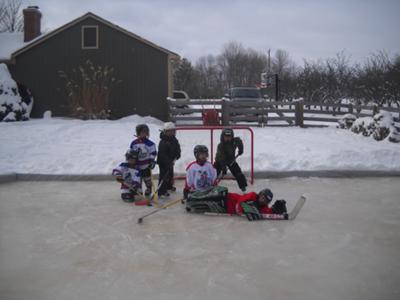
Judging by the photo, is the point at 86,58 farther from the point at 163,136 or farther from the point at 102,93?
the point at 163,136

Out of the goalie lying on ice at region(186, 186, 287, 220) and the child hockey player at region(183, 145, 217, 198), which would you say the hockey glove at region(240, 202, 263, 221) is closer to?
the goalie lying on ice at region(186, 186, 287, 220)

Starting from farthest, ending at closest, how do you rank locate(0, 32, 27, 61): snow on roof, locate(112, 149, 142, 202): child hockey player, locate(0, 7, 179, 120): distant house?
locate(0, 32, 27, 61): snow on roof → locate(0, 7, 179, 120): distant house → locate(112, 149, 142, 202): child hockey player

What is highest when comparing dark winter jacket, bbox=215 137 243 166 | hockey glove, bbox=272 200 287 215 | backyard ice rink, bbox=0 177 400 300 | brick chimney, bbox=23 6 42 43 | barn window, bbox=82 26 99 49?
brick chimney, bbox=23 6 42 43

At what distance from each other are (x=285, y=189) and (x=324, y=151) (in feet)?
8.25

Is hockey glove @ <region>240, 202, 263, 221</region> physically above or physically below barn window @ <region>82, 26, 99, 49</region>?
below

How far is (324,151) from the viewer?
9320mm

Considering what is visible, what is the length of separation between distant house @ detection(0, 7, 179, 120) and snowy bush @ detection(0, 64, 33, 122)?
5.68ft

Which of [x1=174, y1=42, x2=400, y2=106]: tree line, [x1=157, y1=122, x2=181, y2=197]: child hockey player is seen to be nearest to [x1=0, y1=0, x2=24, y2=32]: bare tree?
[x1=174, y1=42, x2=400, y2=106]: tree line

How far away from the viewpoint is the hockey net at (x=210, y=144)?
8201 mm

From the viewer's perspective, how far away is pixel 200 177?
622 centimetres

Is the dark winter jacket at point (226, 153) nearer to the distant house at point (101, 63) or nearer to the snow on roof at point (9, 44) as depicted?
the distant house at point (101, 63)

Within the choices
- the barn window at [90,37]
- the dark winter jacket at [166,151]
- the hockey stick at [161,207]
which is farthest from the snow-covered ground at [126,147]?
the barn window at [90,37]

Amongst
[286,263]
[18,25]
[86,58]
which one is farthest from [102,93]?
[18,25]

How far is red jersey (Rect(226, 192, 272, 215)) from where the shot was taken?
5488 mm
